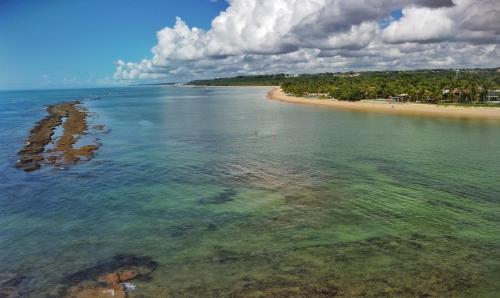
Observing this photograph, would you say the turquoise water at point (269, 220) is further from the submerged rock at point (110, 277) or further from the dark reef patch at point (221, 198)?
the submerged rock at point (110, 277)

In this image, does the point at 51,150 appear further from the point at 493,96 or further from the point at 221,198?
the point at 493,96

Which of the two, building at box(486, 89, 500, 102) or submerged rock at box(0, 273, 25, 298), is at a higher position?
building at box(486, 89, 500, 102)

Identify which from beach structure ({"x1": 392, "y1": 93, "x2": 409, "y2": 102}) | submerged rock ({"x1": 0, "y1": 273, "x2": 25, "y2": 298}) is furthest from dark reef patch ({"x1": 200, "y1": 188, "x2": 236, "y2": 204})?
beach structure ({"x1": 392, "y1": 93, "x2": 409, "y2": 102})

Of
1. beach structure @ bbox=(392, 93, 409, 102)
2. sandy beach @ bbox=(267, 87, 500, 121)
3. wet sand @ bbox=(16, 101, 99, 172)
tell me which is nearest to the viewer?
wet sand @ bbox=(16, 101, 99, 172)

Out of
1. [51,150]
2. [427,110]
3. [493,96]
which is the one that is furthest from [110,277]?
[493,96]

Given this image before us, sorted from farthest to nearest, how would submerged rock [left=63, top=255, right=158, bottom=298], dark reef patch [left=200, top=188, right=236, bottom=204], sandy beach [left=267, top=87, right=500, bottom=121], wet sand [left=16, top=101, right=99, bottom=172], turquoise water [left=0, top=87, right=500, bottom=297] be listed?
sandy beach [left=267, top=87, right=500, bottom=121] → wet sand [left=16, top=101, right=99, bottom=172] → dark reef patch [left=200, top=188, right=236, bottom=204] → turquoise water [left=0, top=87, right=500, bottom=297] → submerged rock [left=63, top=255, right=158, bottom=298]

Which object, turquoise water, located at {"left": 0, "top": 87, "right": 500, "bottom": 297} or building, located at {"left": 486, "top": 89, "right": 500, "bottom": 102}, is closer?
turquoise water, located at {"left": 0, "top": 87, "right": 500, "bottom": 297}

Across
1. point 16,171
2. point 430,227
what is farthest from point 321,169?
point 16,171

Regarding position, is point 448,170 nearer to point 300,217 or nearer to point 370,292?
point 300,217

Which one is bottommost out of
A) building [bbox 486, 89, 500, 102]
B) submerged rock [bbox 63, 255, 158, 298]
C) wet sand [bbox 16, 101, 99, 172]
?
submerged rock [bbox 63, 255, 158, 298]

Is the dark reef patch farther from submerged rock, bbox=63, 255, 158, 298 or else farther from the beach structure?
the beach structure
